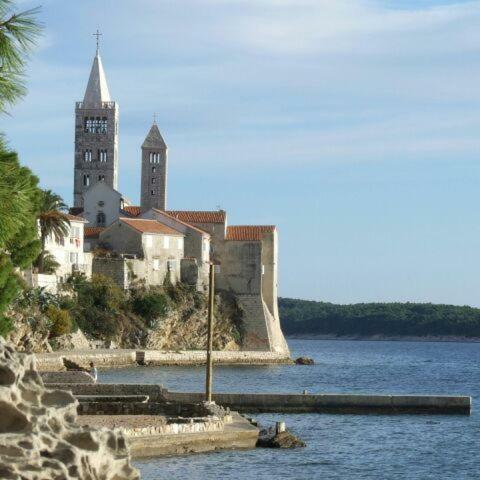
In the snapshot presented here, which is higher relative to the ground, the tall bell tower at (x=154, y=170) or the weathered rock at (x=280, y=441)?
the tall bell tower at (x=154, y=170)

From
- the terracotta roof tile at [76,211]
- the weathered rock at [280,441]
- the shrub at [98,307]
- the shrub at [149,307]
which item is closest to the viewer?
the weathered rock at [280,441]

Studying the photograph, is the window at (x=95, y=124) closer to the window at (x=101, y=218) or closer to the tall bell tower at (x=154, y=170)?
the tall bell tower at (x=154, y=170)

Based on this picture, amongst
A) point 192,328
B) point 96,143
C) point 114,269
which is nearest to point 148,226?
point 114,269

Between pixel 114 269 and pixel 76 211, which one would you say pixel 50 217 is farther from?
pixel 76 211

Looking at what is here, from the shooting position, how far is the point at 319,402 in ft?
125

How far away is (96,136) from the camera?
97.1 meters

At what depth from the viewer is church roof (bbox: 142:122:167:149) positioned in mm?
89750

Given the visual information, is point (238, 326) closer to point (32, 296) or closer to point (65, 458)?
point (32, 296)

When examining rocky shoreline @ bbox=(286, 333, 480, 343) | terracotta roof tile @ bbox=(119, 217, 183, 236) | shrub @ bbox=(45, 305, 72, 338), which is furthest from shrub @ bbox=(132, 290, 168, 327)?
rocky shoreline @ bbox=(286, 333, 480, 343)

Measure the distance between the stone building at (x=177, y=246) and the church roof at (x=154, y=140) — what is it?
0.07 m

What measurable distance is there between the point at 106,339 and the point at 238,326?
38.9ft

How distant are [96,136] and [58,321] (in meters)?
33.9

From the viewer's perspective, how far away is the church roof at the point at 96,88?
97438 millimetres

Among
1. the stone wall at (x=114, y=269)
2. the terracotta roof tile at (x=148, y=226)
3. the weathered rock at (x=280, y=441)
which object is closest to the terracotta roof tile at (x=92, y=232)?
the terracotta roof tile at (x=148, y=226)
